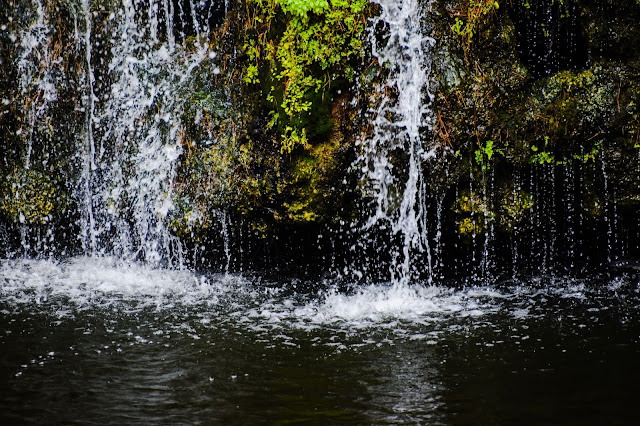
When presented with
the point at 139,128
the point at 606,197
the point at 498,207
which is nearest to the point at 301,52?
the point at 139,128

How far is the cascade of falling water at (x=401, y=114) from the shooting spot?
6.67 meters

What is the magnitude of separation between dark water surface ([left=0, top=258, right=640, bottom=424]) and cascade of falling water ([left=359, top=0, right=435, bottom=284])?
123 cm

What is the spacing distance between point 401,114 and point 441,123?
0.49 m

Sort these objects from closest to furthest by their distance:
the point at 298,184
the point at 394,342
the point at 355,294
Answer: the point at 394,342 < the point at 355,294 < the point at 298,184

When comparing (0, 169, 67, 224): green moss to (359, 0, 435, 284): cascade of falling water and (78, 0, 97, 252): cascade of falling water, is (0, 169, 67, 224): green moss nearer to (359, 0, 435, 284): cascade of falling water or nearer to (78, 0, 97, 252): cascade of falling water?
(78, 0, 97, 252): cascade of falling water

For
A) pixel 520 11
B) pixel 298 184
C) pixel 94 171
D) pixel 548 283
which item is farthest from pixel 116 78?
pixel 548 283

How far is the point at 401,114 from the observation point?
22.0 feet

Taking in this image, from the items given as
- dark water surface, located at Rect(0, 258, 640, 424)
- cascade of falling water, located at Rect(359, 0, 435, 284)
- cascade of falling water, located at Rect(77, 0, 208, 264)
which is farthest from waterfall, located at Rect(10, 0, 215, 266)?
cascade of falling water, located at Rect(359, 0, 435, 284)

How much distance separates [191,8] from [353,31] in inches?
109

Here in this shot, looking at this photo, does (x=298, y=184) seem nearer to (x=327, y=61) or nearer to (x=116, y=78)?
(x=327, y=61)

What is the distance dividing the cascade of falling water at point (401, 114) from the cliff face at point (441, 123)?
0.12 meters

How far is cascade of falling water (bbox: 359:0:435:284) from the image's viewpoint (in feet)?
21.9

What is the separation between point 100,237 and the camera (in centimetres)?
854

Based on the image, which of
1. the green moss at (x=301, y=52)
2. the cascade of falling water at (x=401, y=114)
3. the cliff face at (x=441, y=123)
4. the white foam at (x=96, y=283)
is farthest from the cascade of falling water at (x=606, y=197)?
the white foam at (x=96, y=283)
